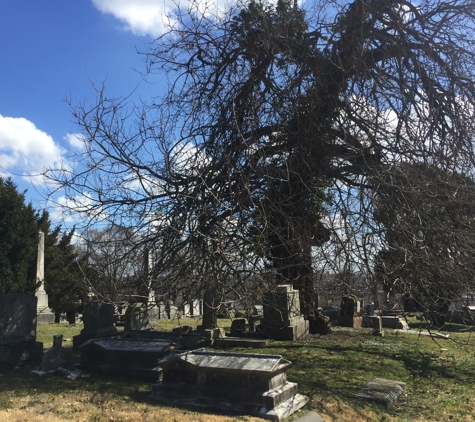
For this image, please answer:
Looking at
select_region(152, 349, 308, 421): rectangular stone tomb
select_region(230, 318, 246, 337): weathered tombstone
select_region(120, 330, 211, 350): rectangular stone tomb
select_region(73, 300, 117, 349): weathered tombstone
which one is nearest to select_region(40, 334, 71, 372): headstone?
select_region(120, 330, 211, 350): rectangular stone tomb

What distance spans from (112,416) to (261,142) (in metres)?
5.35

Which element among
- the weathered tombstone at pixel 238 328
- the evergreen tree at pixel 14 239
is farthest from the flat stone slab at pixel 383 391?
the evergreen tree at pixel 14 239

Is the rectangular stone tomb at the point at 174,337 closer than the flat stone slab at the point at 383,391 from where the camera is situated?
No

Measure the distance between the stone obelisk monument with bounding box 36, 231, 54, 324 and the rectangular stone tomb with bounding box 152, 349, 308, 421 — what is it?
14068 mm

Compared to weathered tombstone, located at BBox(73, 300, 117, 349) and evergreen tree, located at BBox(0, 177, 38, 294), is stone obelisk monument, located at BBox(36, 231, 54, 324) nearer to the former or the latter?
evergreen tree, located at BBox(0, 177, 38, 294)

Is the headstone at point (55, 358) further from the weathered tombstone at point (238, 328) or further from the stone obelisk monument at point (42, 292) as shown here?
the stone obelisk monument at point (42, 292)

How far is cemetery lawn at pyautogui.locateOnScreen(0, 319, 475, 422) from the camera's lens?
230 inches

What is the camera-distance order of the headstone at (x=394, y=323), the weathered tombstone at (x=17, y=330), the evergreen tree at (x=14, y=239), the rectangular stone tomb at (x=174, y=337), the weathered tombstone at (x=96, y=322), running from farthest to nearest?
the headstone at (x=394, y=323), the evergreen tree at (x=14, y=239), the weathered tombstone at (x=96, y=322), the rectangular stone tomb at (x=174, y=337), the weathered tombstone at (x=17, y=330)

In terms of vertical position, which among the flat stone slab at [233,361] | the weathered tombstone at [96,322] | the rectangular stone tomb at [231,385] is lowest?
the rectangular stone tomb at [231,385]

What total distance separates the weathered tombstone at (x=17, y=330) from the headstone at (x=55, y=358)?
0.93 metres

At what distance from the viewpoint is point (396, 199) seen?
7445 millimetres

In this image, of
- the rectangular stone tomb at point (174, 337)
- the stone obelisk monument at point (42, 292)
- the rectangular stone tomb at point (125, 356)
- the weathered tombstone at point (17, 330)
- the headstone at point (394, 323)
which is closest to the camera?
the rectangular stone tomb at point (125, 356)

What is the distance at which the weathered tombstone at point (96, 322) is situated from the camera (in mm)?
10312

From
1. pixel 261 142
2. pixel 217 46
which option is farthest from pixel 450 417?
pixel 217 46
